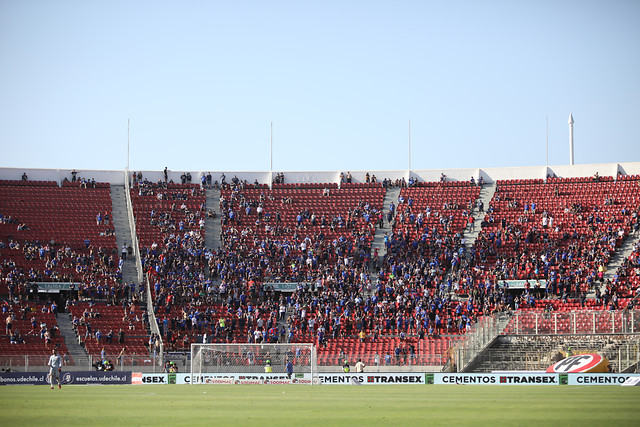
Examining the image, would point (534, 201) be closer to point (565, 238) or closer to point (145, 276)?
point (565, 238)

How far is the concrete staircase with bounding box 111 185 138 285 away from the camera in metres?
61.5

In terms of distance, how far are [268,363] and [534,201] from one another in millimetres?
31715

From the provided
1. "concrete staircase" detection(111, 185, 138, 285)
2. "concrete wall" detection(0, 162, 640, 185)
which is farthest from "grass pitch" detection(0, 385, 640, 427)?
"concrete wall" detection(0, 162, 640, 185)

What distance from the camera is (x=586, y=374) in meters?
36.9

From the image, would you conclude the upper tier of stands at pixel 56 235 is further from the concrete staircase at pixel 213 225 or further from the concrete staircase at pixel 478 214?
the concrete staircase at pixel 478 214

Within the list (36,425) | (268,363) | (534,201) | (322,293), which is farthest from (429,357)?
(36,425)

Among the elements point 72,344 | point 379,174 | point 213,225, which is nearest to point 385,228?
point 379,174

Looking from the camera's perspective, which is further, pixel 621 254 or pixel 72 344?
pixel 621 254

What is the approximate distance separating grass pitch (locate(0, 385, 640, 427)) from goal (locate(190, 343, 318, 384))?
12.4 metres

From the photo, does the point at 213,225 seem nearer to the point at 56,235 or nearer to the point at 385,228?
the point at 56,235

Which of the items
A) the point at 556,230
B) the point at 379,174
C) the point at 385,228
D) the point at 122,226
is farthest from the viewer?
the point at 379,174

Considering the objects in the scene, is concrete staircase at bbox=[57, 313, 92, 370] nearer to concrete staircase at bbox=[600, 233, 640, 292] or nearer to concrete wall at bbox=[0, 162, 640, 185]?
concrete wall at bbox=[0, 162, 640, 185]

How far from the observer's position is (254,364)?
42906 mm

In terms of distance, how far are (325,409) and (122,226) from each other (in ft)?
156
